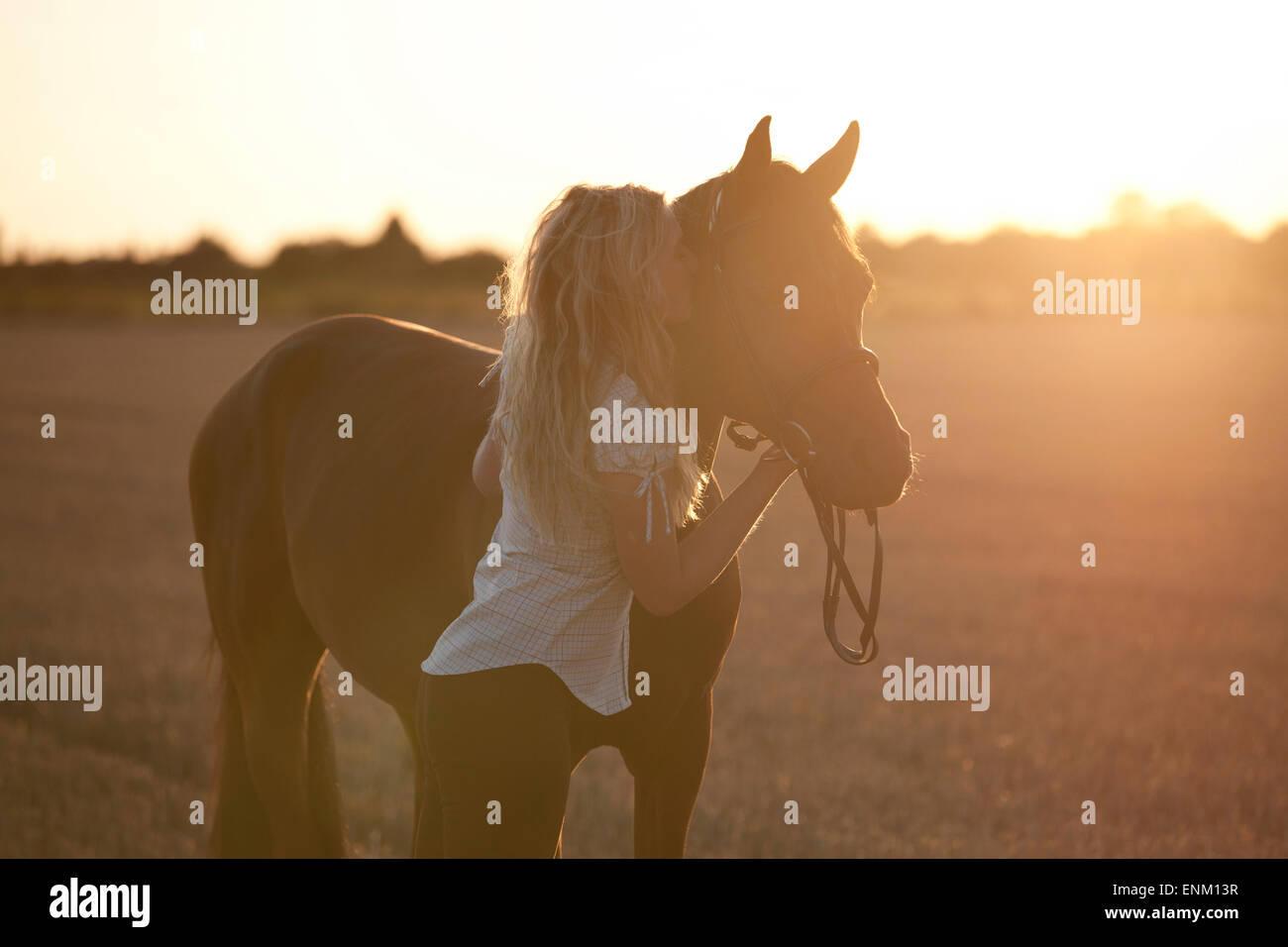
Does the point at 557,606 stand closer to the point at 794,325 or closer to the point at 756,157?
the point at 794,325

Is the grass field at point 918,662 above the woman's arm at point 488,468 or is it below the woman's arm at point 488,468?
below

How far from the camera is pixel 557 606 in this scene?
2428 mm

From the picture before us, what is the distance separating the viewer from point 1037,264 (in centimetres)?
4444

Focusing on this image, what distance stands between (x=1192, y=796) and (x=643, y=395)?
466cm

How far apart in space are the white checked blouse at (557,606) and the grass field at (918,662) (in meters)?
0.85

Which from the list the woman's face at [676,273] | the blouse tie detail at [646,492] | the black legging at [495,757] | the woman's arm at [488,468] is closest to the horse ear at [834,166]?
the woman's face at [676,273]

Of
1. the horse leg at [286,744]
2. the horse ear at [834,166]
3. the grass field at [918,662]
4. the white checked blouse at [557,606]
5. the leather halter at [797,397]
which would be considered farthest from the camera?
the grass field at [918,662]

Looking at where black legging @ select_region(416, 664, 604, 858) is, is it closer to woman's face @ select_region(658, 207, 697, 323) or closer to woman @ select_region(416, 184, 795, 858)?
woman @ select_region(416, 184, 795, 858)

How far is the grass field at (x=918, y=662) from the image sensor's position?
5.26 m

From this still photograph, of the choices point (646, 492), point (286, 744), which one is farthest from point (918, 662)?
point (646, 492)

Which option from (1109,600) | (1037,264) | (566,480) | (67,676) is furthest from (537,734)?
(1037,264)

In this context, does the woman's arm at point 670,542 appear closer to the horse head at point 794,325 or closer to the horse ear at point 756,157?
the horse head at point 794,325

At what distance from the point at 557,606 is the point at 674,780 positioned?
0.86m
